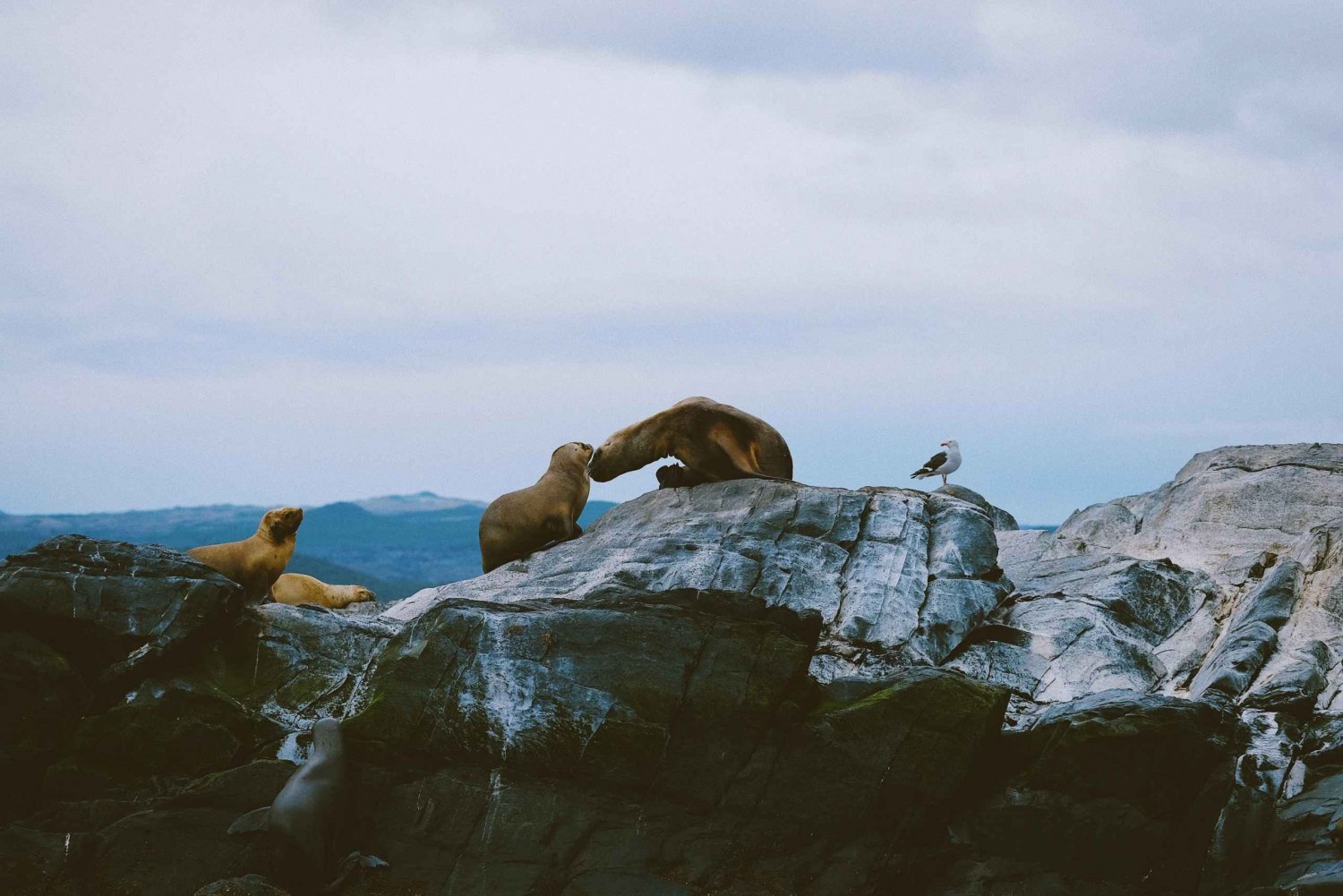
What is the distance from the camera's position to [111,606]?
32.6 feet

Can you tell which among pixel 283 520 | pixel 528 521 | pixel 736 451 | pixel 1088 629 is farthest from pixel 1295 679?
pixel 283 520

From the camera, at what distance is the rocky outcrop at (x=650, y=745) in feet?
28.2

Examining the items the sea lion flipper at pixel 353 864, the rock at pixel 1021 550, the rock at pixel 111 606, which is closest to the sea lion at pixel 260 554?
the rock at pixel 111 606

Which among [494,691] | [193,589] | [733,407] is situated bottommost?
[494,691]

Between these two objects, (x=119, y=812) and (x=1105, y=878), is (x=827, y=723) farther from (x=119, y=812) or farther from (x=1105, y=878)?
(x=119, y=812)

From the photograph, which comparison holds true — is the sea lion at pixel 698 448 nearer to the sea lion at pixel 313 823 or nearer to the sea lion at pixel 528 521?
the sea lion at pixel 528 521

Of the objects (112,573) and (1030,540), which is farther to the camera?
(1030,540)

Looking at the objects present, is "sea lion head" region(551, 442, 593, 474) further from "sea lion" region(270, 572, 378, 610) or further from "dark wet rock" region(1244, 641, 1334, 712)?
"dark wet rock" region(1244, 641, 1334, 712)

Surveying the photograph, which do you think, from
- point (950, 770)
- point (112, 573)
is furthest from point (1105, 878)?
point (112, 573)

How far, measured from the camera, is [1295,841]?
841 centimetres

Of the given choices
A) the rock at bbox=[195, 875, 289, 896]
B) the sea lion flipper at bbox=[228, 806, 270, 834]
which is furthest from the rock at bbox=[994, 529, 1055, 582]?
the rock at bbox=[195, 875, 289, 896]

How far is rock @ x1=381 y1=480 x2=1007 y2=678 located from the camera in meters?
11.3

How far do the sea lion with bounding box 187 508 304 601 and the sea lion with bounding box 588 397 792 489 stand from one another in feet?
12.4

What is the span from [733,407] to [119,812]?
7799 mm
